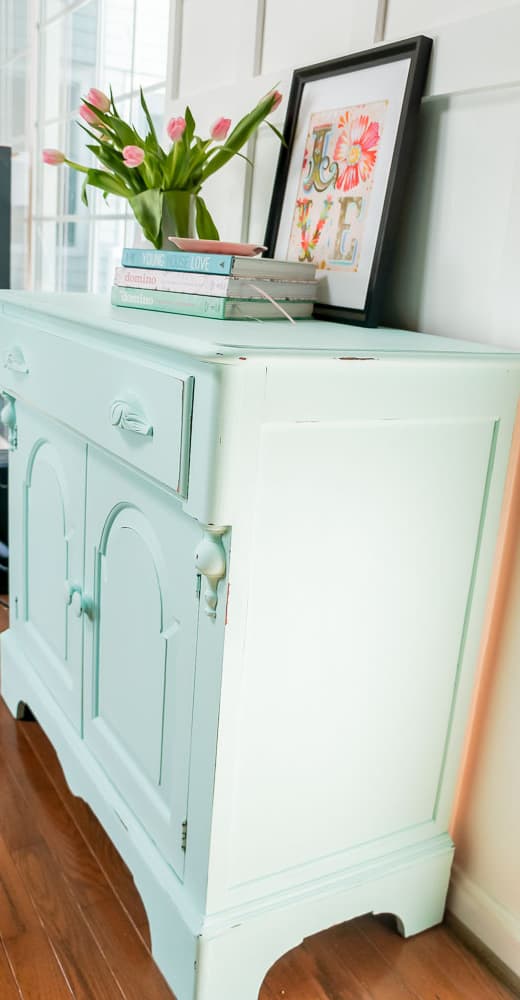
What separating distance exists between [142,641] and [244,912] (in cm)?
40

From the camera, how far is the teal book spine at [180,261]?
1.24m

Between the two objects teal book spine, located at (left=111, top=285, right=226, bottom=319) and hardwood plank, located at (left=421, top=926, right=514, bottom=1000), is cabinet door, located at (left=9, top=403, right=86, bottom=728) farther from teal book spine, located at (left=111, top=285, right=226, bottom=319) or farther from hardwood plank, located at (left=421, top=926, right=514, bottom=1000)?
hardwood plank, located at (left=421, top=926, right=514, bottom=1000)

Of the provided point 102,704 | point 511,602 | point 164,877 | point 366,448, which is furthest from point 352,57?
point 164,877

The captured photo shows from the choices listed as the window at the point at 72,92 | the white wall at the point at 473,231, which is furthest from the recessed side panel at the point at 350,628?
the window at the point at 72,92

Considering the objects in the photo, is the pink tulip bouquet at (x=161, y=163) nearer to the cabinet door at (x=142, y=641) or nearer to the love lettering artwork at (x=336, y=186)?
the love lettering artwork at (x=336, y=186)

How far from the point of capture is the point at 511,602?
4.17 ft

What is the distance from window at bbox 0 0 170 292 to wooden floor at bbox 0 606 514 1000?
1747mm

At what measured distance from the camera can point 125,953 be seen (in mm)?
1296

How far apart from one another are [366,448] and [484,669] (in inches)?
19.0

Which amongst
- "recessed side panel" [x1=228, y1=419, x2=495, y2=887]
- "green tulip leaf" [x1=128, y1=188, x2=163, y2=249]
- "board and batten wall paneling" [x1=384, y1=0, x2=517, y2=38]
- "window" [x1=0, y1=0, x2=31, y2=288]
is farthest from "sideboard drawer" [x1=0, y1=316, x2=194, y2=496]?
"window" [x1=0, y1=0, x2=31, y2=288]

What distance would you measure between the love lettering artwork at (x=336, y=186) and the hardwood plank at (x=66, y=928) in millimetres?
1136

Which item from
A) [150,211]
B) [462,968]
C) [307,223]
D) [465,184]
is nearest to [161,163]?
[150,211]

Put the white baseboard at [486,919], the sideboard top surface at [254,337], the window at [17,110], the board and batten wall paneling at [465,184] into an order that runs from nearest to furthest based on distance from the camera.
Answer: the sideboard top surface at [254,337], the board and batten wall paneling at [465,184], the white baseboard at [486,919], the window at [17,110]

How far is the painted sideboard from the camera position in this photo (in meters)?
0.99
